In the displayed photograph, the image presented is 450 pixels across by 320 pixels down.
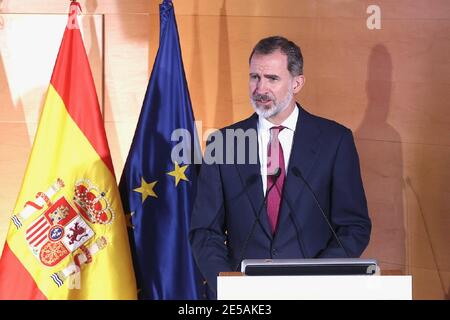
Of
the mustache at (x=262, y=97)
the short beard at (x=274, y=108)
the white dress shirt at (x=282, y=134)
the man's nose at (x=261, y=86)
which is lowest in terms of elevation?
the white dress shirt at (x=282, y=134)

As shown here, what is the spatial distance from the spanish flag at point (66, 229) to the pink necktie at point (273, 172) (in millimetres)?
770

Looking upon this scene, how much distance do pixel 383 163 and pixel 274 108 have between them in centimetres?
106

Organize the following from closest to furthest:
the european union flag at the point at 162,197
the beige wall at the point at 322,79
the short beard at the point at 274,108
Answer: the short beard at the point at 274,108
the european union flag at the point at 162,197
the beige wall at the point at 322,79

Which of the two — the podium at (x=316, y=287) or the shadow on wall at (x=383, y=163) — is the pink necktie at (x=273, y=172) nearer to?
the shadow on wall at (x=383, y=163)

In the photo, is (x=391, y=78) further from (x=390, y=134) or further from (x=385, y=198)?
(x=385, y=198)

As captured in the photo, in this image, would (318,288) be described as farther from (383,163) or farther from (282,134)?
(383,163)

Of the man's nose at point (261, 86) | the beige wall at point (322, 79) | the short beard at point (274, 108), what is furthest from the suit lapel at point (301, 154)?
the beige wall at point (322, 79)

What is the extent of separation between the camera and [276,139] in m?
3.88

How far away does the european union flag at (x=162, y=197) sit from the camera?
168 inches

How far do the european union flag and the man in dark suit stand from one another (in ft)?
1.36

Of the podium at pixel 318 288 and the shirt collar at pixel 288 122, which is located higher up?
the shirt collar at pixel 288 122

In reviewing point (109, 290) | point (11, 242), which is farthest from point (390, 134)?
point (11, 242)

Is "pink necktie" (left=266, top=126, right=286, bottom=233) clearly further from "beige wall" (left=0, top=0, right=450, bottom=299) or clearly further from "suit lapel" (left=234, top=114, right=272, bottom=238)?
"beige wall" (left=0, top=0, right=450, bottom=299)

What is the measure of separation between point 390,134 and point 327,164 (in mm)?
947
